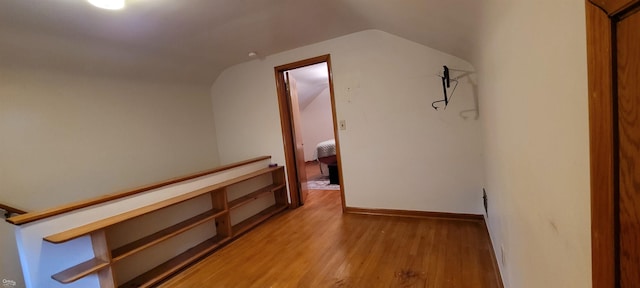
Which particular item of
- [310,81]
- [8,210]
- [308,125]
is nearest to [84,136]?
[8,210]

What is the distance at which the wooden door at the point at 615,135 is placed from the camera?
1.08 ft

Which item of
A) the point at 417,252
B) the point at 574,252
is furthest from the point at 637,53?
the point at 417,252

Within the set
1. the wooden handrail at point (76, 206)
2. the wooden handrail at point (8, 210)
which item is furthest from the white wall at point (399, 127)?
the wooden handrail at point (8, 210)

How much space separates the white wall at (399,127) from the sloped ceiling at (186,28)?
0.19 meters

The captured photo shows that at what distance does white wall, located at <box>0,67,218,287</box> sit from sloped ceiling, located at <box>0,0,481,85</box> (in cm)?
19

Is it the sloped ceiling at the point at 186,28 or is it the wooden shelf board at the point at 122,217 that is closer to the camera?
the wooden shelf board at the point at 122,217

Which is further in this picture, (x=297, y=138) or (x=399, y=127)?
(x=297, y=138)

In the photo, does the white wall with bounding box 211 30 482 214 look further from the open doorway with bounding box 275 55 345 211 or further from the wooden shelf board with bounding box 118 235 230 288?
the wooden shelf board with bounding box 118 235 230 288

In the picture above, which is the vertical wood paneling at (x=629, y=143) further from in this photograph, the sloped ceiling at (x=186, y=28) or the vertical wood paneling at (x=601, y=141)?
the sloped ceiling at (x=186, y=28)

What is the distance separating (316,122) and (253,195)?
4.51m

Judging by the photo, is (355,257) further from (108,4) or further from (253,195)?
(108,4)

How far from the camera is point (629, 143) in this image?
13.4 inches

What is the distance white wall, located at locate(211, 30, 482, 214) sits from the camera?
8.77 ft

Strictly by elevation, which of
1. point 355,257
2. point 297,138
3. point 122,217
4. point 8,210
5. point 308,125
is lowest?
point 355,257
